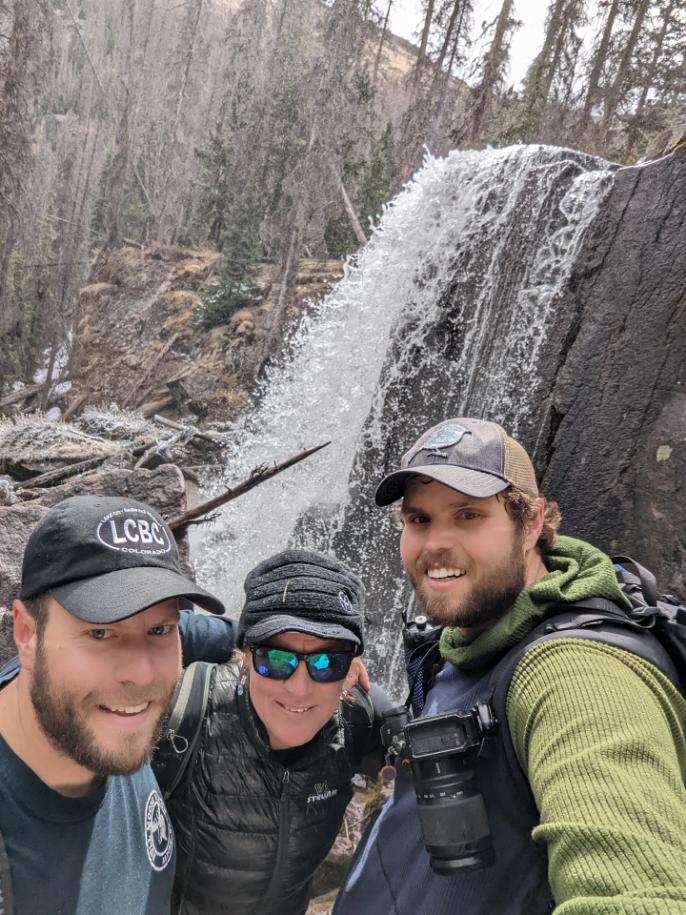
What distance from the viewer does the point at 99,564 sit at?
56.4 inches

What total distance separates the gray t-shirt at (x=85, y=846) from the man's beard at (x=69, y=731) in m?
0.07

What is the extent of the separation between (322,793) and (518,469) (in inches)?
47.8

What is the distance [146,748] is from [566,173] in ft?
19.8

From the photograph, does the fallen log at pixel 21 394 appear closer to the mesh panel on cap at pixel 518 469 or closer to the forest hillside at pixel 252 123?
the forest hillside at pixel 252 123

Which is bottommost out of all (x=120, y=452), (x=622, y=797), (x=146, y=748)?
(x=120, y=452)

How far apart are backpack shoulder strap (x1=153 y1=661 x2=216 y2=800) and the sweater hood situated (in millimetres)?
836

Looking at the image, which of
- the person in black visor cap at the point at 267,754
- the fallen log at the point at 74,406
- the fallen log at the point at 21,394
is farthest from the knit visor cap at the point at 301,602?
the fallen log at the point at 21,394

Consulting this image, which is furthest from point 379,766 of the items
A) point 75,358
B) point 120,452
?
point 75,358

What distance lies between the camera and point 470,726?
4.43 feet

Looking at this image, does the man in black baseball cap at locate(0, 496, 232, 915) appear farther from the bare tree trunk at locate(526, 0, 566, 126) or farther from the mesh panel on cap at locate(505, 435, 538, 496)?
the bare tree trunk at locate(526, 0, 566, 126)

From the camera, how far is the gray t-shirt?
4.06 feet

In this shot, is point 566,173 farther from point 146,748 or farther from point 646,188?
point 146,748

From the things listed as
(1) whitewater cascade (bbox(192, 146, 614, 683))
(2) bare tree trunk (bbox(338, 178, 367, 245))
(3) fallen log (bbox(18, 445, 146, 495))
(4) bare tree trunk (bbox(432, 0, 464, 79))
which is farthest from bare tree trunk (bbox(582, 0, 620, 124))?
(3) fallen log (bbox(18, 445, 146, 495))

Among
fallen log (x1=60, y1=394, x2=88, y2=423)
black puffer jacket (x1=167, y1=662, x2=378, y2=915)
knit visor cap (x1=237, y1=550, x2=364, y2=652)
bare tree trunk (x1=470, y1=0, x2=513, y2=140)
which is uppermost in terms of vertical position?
bare tree trunk (x1=470, y1=0, x2=513, y2=140)
